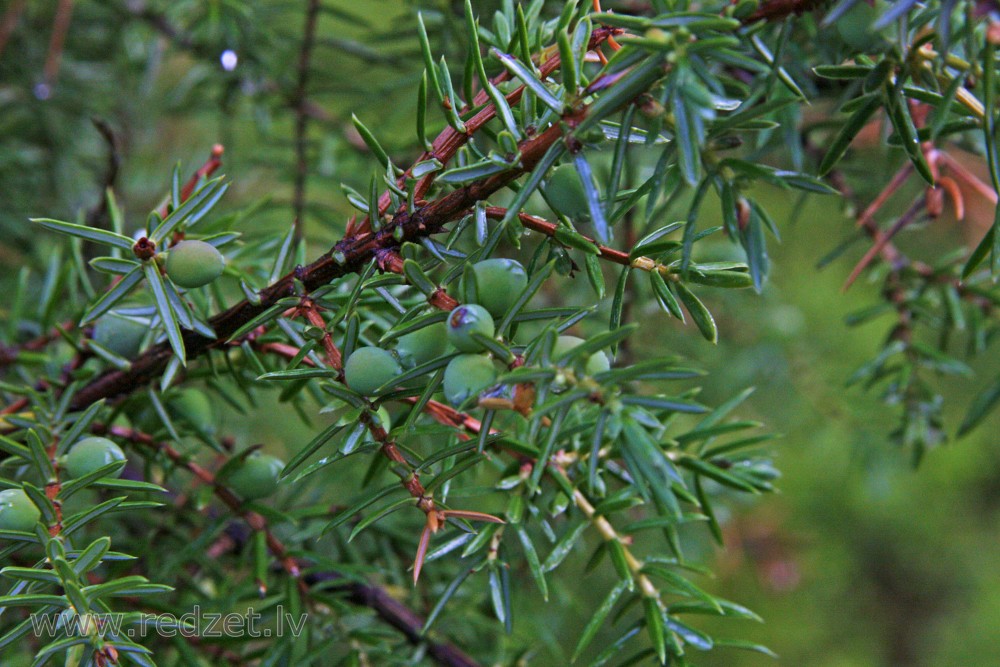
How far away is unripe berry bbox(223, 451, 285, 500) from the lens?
0.48m

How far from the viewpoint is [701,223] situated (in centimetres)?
140

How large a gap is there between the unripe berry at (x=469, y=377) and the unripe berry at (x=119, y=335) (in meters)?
0.26

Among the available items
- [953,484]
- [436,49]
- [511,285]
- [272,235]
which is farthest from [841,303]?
[511,285]

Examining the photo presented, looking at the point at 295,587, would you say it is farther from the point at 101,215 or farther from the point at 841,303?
the point at 841,303

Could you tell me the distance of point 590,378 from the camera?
303 mm

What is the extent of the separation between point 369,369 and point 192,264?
99mm

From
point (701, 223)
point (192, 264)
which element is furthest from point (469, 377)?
point (701, 223)

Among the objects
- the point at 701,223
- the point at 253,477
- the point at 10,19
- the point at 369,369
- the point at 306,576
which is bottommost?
the point at 701,223

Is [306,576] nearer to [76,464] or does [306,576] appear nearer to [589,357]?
[76,464]

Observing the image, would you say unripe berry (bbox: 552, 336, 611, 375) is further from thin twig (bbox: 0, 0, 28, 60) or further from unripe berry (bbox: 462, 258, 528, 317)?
thin twig (bbox: 0, 0, 28, 60)

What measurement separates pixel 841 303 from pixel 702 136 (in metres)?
1.33

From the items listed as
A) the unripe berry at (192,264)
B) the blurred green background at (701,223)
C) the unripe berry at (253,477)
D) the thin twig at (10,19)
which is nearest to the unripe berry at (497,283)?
the unripe berry at (192,264)

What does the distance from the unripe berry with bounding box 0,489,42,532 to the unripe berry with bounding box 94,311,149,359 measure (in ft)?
0.40

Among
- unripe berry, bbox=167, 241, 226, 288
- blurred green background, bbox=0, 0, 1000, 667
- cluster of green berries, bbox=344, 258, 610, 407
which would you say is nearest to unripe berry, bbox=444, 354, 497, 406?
cluster of green berries, bbox=344, 258, 610, 407
